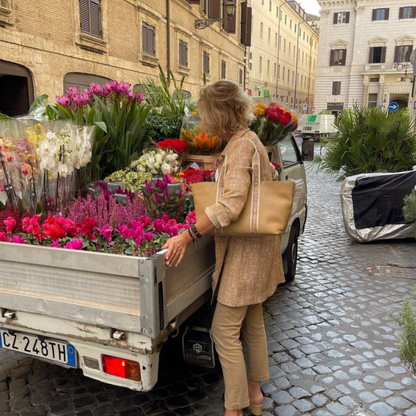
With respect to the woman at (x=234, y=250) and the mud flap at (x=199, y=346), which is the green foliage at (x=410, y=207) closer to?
the woman at (x=234, y=250)

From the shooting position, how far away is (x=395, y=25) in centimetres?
4666

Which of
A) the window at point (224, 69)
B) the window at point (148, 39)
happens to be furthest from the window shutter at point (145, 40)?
the window at point (224, 69)

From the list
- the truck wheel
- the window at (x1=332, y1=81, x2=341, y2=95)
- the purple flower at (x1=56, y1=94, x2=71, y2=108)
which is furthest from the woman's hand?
the window at (x1=332, y1=81, x2=341, y2=95)

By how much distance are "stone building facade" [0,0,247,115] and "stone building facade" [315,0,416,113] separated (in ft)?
105

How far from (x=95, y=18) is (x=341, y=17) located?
42.7m

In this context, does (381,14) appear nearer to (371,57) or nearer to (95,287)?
(371,57)

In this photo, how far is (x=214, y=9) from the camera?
72.1 ft

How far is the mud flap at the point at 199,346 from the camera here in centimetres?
248

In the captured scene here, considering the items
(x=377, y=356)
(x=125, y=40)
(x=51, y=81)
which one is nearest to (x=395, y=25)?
(x=125, y=40)

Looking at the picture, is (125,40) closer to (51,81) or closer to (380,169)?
(51,81)

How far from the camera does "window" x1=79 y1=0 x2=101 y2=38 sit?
13.9 meters

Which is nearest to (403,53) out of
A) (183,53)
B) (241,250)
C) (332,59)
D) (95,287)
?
(332,59)

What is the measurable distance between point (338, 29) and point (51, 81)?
45034mm

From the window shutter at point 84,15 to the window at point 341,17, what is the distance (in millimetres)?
42539
